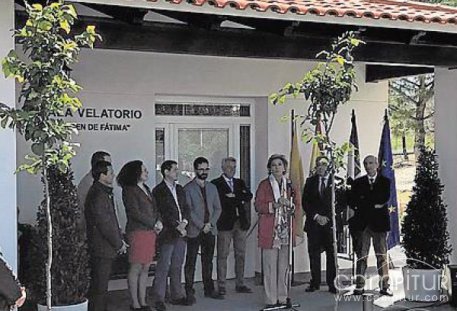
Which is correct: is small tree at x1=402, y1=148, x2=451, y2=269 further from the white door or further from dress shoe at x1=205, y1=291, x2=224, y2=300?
the white door

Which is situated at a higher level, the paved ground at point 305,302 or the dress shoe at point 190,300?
the dress shoe at point 190,300

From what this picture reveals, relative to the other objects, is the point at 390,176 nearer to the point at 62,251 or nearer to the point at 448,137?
the point at 448,137

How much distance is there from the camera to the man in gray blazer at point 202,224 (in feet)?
27.1

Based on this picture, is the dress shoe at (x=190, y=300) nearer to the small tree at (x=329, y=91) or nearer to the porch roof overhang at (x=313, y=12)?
the small tree at (x=329, y=91)

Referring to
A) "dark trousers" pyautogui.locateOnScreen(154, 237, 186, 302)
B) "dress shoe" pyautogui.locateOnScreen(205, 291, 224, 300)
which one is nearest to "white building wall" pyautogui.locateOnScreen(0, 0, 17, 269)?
"dark trousers" pyautogui.locateOnScreen(154, 237, 186, 302)

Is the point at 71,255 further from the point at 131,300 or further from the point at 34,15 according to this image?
the point at 34,15

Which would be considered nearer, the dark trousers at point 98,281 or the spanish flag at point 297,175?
the dark trousers at point 98,281

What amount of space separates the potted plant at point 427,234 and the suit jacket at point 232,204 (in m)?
1.99

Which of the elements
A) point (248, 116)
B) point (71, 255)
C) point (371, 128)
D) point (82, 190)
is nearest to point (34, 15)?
point (71, 255)

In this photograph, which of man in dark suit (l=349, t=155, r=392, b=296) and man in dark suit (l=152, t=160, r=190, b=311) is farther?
man in dark suit (l=349, t=155, r=392, b=296)

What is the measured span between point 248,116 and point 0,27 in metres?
4.97

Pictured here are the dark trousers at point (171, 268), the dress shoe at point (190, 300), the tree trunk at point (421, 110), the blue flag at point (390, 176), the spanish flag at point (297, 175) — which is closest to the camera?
the dark trousers at point (171, 268)

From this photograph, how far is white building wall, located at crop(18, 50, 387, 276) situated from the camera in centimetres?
868

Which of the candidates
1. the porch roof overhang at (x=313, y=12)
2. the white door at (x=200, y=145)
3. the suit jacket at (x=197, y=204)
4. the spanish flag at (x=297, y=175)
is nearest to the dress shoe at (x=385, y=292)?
the spanish flag at (x=297, y=175)
